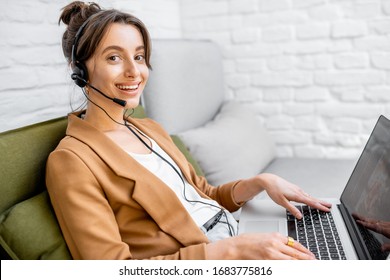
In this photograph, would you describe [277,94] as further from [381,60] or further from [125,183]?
[125,183]

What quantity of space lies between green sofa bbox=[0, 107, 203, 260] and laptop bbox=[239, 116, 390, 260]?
0.46 m

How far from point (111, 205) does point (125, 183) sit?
0.06 metres

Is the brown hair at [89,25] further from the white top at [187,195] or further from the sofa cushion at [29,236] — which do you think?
the sofa cushion at [29,236]

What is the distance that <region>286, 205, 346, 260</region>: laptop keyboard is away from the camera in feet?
2.96

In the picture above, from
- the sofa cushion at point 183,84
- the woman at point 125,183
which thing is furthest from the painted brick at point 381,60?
the woman at point 125,183

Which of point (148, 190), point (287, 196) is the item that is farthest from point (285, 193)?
point (148, 190)

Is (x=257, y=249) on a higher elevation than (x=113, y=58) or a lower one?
lower

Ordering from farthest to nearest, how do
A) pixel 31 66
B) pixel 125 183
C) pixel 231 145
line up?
pixel 231 145
pixel 31 66
pixel 125 183

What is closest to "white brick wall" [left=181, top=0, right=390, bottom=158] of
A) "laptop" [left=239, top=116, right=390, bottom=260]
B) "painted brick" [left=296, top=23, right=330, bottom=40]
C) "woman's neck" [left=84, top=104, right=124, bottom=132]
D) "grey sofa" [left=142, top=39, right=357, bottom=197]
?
"painted brick" [left=296, top=23, right=330, bottom=40]

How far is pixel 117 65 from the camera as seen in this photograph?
978mm

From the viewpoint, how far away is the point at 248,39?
2.02 m

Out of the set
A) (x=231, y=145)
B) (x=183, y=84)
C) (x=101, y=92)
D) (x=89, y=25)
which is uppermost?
(x=89, y=25)

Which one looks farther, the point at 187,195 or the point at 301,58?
the point at 301,58

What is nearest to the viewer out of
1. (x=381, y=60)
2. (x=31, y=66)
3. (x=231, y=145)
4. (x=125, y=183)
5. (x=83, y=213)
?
(x=83, y=213)
